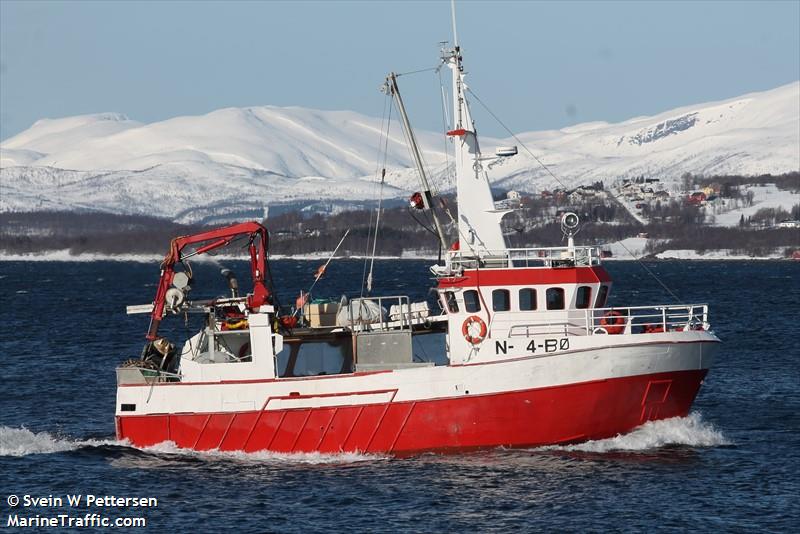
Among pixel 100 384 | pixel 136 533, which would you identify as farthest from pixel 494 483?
pixel 100 384

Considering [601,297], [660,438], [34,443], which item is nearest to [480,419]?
[660,438]

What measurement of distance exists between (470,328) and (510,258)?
2.09 metres

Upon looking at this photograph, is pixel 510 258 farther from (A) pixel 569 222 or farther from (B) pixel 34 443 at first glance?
(B) pixel 34 443

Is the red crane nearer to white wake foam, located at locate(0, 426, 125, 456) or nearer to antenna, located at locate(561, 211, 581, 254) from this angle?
white wake foam, located at locate(0, 426, 125, 456)

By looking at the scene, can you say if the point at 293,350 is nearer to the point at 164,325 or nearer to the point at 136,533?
the point at 136,533

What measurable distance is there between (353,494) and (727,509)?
26.5 feet

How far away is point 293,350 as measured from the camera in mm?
38125

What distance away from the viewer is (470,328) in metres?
35.7

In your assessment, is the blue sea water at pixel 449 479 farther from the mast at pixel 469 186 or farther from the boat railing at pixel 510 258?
the mast at pixel 469 186

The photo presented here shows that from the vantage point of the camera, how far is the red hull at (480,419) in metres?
34.3

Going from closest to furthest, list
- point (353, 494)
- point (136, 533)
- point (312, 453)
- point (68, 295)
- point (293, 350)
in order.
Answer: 1. point (136, 533)
2. point (353, 494)
3. point (312, 453)
4. point (293, 350)
5. point (68, 295)

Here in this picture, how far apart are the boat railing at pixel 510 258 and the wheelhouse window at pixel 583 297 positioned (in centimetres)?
62

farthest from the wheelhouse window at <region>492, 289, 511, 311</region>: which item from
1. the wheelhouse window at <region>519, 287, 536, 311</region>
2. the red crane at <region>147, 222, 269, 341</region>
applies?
the red crane at <region>147, 222, 269, 341</region>

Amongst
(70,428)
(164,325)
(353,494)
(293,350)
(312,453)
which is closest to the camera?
(353,494)
